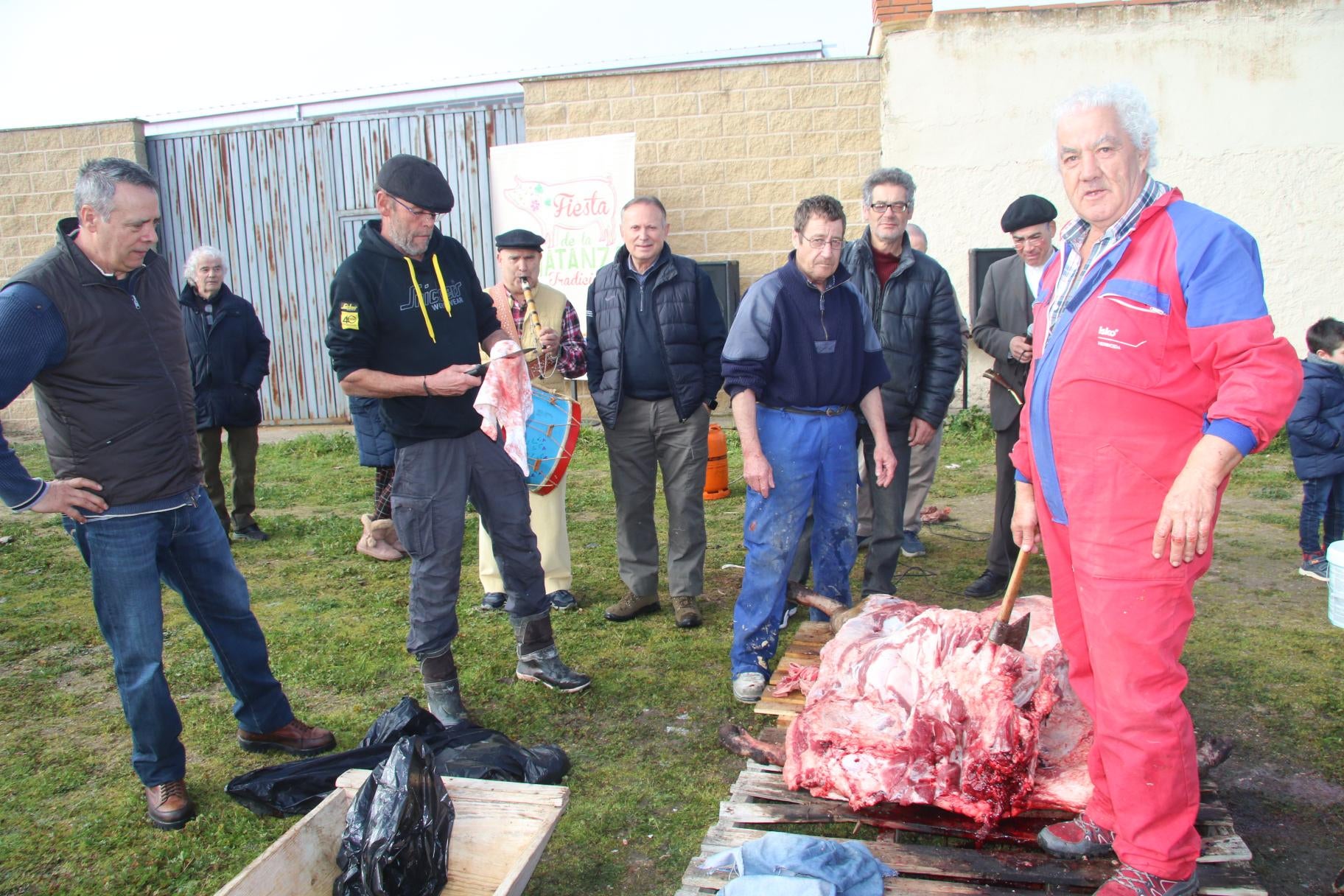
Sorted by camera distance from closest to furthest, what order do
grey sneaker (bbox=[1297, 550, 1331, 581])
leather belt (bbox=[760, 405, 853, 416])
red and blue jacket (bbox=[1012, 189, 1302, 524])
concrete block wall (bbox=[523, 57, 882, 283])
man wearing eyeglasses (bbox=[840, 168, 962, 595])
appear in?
1. red and blue jacket (bbox=[1012, 189, 1302, 524])
2. leather belt (bbox=[760, 405, 853, 416])
3. man wearing eyeglasses (bbox=[840, 168, 962, 595])
4. grey sneaker (bbox=[1297, 550, 1331, 581])
5. concrete block wall (bbox=[523, 57, 882, 283])

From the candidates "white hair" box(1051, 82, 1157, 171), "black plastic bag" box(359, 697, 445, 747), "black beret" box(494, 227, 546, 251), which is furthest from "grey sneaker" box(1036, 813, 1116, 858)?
"black beret" box(494, 227, 546, 251)

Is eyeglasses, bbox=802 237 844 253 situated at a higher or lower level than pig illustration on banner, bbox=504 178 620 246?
lower

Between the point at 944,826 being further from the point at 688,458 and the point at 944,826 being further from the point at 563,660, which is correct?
the point at 688,458

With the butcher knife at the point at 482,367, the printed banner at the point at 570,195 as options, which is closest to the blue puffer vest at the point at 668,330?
the butcher knife at the point at 482,367

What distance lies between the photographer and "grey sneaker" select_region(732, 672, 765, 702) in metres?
4.20

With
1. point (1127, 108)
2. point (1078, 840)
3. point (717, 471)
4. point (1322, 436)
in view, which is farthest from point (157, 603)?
point (1322, 436)

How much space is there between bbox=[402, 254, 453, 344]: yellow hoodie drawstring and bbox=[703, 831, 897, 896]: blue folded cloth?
2.36 metres

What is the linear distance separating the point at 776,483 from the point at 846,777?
57.1 inches

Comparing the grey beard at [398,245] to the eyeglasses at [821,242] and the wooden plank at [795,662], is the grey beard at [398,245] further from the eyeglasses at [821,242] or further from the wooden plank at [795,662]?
the wooden plank at [795,662]

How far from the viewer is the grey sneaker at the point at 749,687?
4.20m

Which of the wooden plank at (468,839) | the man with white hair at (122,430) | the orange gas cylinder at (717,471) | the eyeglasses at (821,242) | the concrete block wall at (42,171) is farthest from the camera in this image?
the concrete block wall at (42,171)

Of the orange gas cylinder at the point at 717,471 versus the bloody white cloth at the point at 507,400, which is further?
the orange gas cylinder at the point at 717,471

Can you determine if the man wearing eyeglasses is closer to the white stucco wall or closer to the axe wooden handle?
the axe wooden handle

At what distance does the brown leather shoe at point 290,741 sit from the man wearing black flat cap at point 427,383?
0.49 metres
